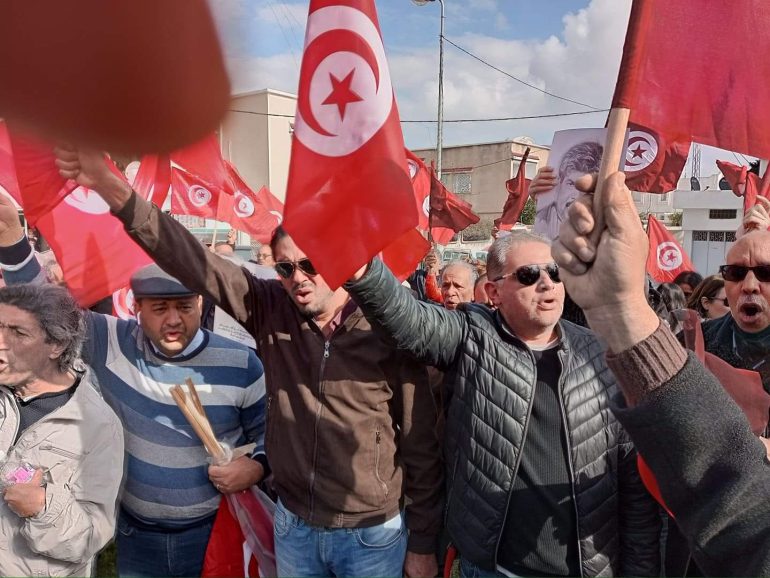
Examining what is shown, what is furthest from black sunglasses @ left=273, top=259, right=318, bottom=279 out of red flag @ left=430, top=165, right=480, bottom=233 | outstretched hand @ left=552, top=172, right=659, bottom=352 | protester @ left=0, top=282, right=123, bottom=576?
red flag @ left=430, top=165, right=480, bottom=233

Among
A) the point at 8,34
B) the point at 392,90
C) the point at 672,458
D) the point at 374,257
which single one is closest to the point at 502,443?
the point at 374,257

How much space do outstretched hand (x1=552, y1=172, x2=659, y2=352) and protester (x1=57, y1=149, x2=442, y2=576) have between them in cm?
113

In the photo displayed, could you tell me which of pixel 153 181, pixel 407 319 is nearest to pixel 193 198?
pixel 153 181

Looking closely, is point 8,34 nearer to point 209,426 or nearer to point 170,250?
point 170,250

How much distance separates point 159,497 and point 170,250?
102cm

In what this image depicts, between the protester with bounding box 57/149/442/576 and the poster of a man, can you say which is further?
the poster of a man

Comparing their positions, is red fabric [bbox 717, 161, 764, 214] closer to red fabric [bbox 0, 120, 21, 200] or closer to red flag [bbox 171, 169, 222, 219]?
red fabric [bbox 0, 120, 21, 200]

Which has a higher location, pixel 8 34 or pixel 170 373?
pixel 8 34

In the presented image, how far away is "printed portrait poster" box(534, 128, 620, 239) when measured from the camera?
9.93 ft

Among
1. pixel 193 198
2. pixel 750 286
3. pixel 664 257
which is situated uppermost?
pixel 193 198

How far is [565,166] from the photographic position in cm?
309

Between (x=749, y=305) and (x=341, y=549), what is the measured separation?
70.1 inches

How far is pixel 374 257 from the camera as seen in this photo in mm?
1753

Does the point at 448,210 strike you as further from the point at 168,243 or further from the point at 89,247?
the point at 168,243
